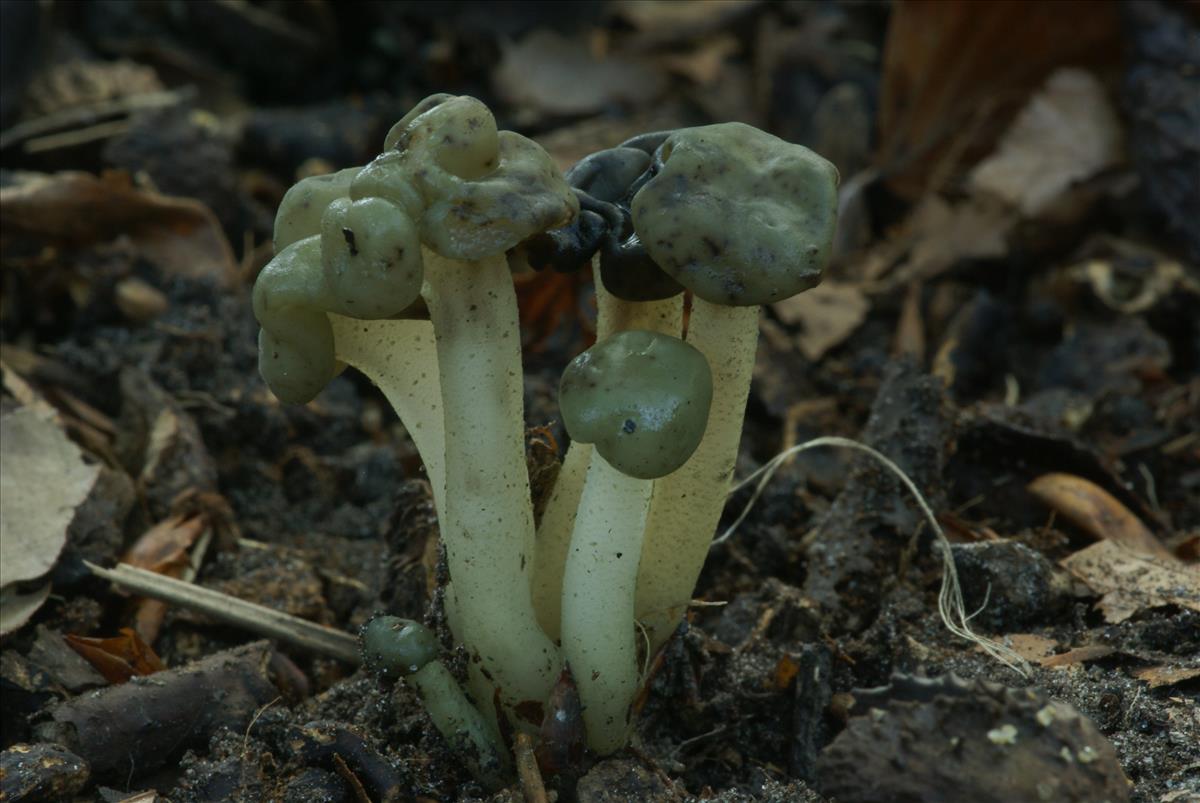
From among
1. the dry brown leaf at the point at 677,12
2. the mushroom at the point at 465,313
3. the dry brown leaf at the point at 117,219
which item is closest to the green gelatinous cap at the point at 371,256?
the mushroom at the point at 465,313

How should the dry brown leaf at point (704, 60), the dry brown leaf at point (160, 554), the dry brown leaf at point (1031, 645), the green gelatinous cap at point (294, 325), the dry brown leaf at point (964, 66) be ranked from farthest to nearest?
the dry brown leaf at point (704, 60)
the dry brown leaf at point (964, 66)
the dry brown leaf at point (160, 554)
the dry brown leaf at point (1031, 645)
the green gelatinous cap at point (294, 325)

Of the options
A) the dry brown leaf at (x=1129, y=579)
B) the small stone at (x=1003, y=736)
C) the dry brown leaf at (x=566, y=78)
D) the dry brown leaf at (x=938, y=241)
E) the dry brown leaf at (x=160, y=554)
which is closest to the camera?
the small stone at (x=1003, y=736)

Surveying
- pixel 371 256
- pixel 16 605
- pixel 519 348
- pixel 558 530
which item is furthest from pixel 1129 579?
pixel 16 605

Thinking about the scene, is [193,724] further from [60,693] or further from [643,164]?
[643,164]

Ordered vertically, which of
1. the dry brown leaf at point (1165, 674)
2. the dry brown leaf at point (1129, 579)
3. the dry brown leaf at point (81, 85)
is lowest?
the dry brown leaf at point (1129, 579)

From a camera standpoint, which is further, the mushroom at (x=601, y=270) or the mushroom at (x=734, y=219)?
the mushroom at (x=601, y=270)

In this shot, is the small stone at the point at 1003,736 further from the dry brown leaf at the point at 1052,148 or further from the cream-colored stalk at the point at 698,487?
the dry brown leaf at the point at 1052,148

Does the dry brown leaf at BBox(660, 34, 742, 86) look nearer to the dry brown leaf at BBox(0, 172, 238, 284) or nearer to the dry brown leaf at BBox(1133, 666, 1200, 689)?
the dry brown leaf at BBox(0, 172, 238, 284)
